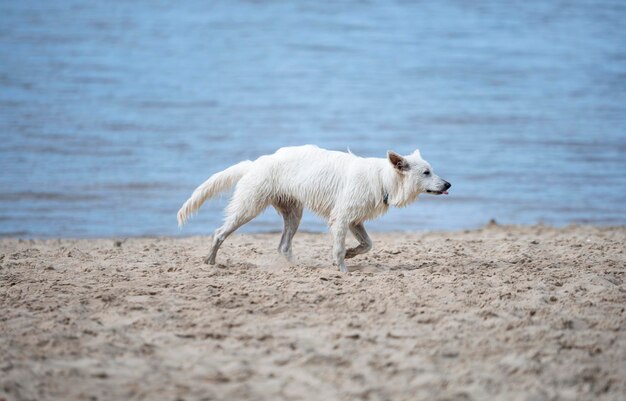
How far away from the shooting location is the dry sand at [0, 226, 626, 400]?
205 inches

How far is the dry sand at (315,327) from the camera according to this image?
521 cm

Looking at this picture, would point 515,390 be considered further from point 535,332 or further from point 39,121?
point 39,121

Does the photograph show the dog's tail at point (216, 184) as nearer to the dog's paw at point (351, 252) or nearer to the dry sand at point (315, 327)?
the dry sand at point (315, 327)

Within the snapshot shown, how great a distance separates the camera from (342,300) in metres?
6.88

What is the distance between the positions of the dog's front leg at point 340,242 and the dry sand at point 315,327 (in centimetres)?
15

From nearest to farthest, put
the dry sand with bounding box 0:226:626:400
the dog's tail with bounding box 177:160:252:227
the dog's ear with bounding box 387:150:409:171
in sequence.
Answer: the dry sand with bounding box 0:226:626:400, the dog's ear with bounding box 387:150:409:171, the dog's tail with bounding box 177:160:252:227

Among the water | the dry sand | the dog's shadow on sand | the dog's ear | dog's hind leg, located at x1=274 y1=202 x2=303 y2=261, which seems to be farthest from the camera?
the water

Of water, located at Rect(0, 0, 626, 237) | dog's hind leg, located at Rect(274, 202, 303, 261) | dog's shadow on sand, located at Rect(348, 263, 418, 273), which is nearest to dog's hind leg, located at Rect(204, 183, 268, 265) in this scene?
dog's hind leg, located at Rect(274, 202, 303, 261)

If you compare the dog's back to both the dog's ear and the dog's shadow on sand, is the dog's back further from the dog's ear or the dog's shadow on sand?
the dog's shadow on sand

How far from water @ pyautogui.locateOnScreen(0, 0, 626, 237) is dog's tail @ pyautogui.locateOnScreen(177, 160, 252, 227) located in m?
3.90

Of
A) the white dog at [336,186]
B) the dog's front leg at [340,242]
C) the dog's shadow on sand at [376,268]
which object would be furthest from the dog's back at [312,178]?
the dog's shadow on sand at [376,268]

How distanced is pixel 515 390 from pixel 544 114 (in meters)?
18.7


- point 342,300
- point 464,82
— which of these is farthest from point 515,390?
point 464,82

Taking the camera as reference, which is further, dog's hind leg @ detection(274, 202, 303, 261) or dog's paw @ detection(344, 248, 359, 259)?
dog's hind leg @ detection(274, 202, 303, 261)
